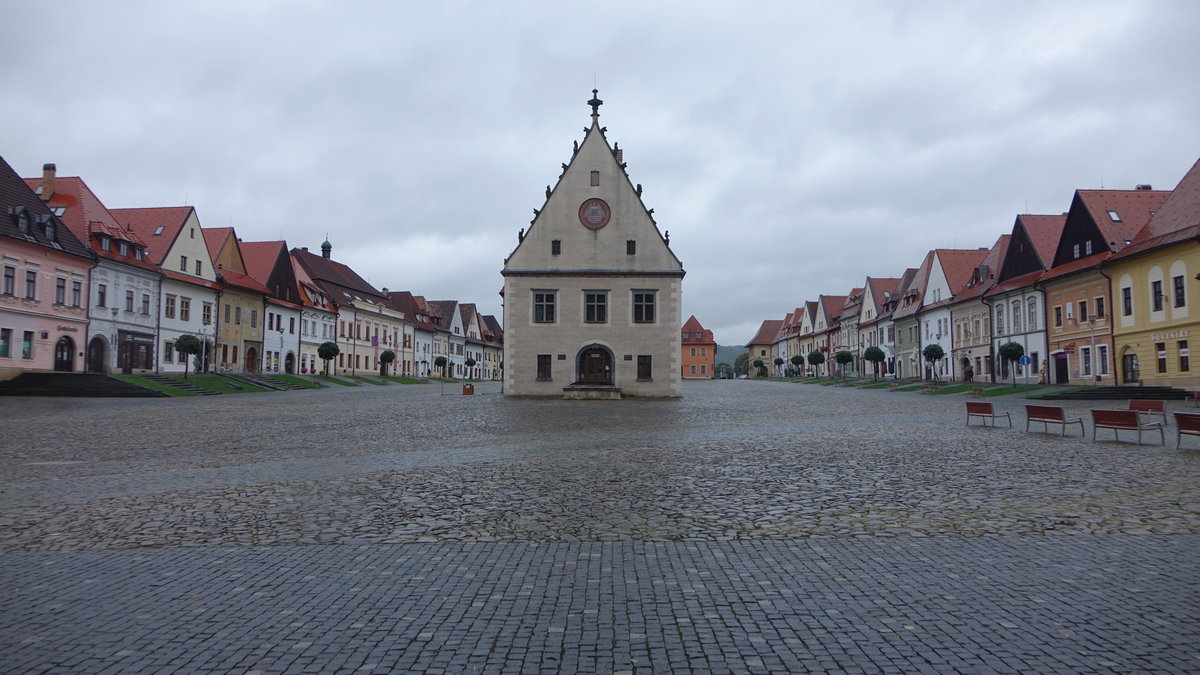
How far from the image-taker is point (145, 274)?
48750 mm

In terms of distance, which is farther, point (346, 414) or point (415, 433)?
Answer: point (346, 414)

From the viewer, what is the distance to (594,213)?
4334 centimetres

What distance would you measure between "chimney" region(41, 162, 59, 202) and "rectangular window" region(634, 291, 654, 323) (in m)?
38.1

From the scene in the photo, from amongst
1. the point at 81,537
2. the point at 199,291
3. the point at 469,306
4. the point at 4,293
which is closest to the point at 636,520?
the point at 81,537

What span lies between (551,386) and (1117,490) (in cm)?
3395

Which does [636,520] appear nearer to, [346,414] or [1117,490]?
[1117,490]

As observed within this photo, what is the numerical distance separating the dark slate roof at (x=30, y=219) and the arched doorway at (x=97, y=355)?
5.27 m

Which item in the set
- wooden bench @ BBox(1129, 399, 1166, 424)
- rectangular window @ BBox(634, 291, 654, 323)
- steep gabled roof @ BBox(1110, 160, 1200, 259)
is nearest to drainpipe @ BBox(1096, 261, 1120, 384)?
steep gabled roof @ BBox(1110, 160, 1200, 259)

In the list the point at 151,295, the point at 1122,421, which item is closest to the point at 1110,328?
the point at 1122,421

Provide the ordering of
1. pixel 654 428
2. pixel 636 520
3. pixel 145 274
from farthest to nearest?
pixel 145 274 → pixel 654 428 → pixel 636 520

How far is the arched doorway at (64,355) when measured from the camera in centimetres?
4234

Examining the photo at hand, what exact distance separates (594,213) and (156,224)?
33.1 metres

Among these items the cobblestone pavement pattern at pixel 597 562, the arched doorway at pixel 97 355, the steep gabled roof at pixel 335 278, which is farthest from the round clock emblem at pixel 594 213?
the steep gabled roof at pixel 335 278

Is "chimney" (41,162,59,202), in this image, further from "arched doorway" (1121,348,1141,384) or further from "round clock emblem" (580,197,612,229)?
"arched doorway" (1121,348,1141,384)
